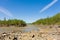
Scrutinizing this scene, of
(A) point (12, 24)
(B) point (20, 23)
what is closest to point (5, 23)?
(A) point (12, 24)

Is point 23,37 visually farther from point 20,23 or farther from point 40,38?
point 20,23

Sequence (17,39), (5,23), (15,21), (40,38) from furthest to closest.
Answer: (15,21) < (5,23) < (40,38) < (17,39)

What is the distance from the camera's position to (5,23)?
208 feet

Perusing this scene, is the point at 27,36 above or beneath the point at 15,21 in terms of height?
beneath

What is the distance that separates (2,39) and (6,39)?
0.44m

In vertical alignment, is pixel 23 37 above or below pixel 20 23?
below

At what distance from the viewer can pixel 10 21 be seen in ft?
221

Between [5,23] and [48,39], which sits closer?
[48,39]

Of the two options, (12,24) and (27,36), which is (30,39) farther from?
(12,24)

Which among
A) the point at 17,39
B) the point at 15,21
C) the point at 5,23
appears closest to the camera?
the point at 17,39

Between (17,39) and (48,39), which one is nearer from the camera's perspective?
(17,39)

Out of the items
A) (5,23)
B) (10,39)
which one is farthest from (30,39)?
(5,23)

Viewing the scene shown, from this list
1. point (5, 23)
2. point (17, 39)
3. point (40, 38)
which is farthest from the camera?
point (5, 23)

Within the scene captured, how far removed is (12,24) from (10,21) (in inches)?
119
